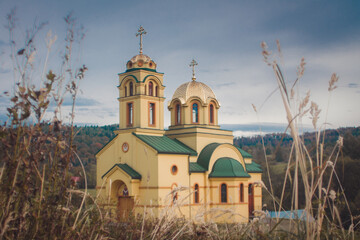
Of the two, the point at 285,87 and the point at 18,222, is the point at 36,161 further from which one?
the point at 285,87

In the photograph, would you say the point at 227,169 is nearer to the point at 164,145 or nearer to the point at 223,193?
the point at 223,193

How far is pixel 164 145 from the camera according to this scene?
21.6m

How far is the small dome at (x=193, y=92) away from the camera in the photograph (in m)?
25.8

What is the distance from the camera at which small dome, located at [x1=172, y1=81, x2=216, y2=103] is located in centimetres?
2575

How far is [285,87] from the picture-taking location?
289 cm

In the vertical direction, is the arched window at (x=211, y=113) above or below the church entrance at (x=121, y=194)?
above

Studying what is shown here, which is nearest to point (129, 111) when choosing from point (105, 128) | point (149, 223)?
point (149, 223)

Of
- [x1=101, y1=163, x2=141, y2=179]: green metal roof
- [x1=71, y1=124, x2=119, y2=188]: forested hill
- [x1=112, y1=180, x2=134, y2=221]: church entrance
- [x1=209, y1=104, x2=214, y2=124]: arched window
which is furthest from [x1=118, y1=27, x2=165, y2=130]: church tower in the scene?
[x1=71, y1=124, x2=119, y2=188]: forested hill

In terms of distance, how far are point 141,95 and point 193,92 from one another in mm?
5019

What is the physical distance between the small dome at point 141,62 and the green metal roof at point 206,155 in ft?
18.8

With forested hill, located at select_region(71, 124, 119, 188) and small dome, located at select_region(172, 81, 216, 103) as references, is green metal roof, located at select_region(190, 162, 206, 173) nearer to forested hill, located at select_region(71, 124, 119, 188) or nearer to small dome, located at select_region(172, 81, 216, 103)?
small dome, located at select_region(172, 81, 216, 103)

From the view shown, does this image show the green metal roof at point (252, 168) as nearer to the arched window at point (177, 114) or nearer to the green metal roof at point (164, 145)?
the green metal roof at point (164, 145)

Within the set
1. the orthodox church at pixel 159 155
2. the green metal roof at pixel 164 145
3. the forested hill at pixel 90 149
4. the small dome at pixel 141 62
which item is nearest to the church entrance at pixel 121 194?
the orthodox church at pixel 159 155

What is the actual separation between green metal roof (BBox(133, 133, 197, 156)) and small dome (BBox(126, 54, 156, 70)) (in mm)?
3959
